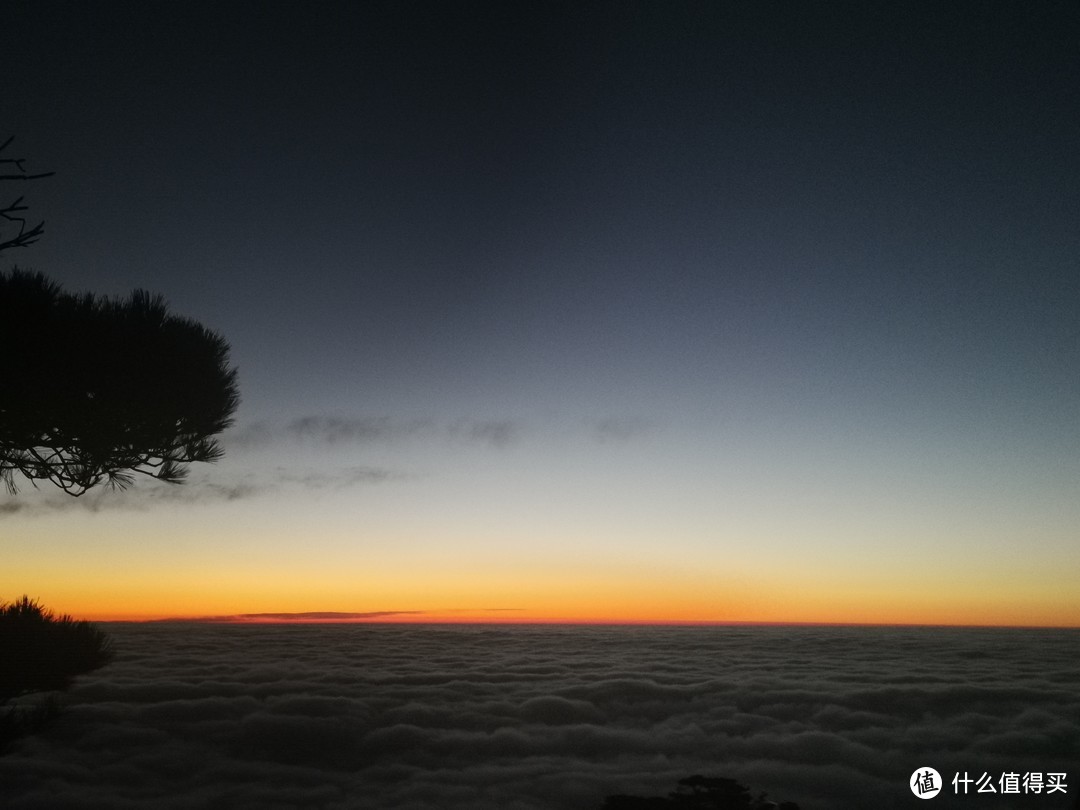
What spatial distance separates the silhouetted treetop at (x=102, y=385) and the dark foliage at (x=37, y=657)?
2.42 m

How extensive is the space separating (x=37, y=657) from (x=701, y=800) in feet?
27.0

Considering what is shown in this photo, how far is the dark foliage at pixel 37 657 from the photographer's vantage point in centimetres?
613

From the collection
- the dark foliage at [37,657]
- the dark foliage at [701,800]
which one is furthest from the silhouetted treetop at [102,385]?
the dark foliage at [701,800]

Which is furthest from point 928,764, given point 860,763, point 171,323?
point 171,323

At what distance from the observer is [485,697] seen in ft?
51.2

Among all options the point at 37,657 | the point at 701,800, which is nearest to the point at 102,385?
the point at 37,657

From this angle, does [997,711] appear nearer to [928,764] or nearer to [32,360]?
[928,764]

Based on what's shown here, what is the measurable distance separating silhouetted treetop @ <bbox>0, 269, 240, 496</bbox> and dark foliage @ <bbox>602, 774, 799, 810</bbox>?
25.7 ft

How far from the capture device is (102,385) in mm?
8336

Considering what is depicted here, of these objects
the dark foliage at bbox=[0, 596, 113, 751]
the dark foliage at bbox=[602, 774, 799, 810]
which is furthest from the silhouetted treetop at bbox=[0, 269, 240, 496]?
the dark foliage at bbox=[602, 774, 799, 810]

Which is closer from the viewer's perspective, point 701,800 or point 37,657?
point 37,657

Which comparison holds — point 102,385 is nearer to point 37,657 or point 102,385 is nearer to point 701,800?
point 37,657

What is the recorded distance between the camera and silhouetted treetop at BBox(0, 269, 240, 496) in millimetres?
7680

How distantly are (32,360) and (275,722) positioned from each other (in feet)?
28.2
